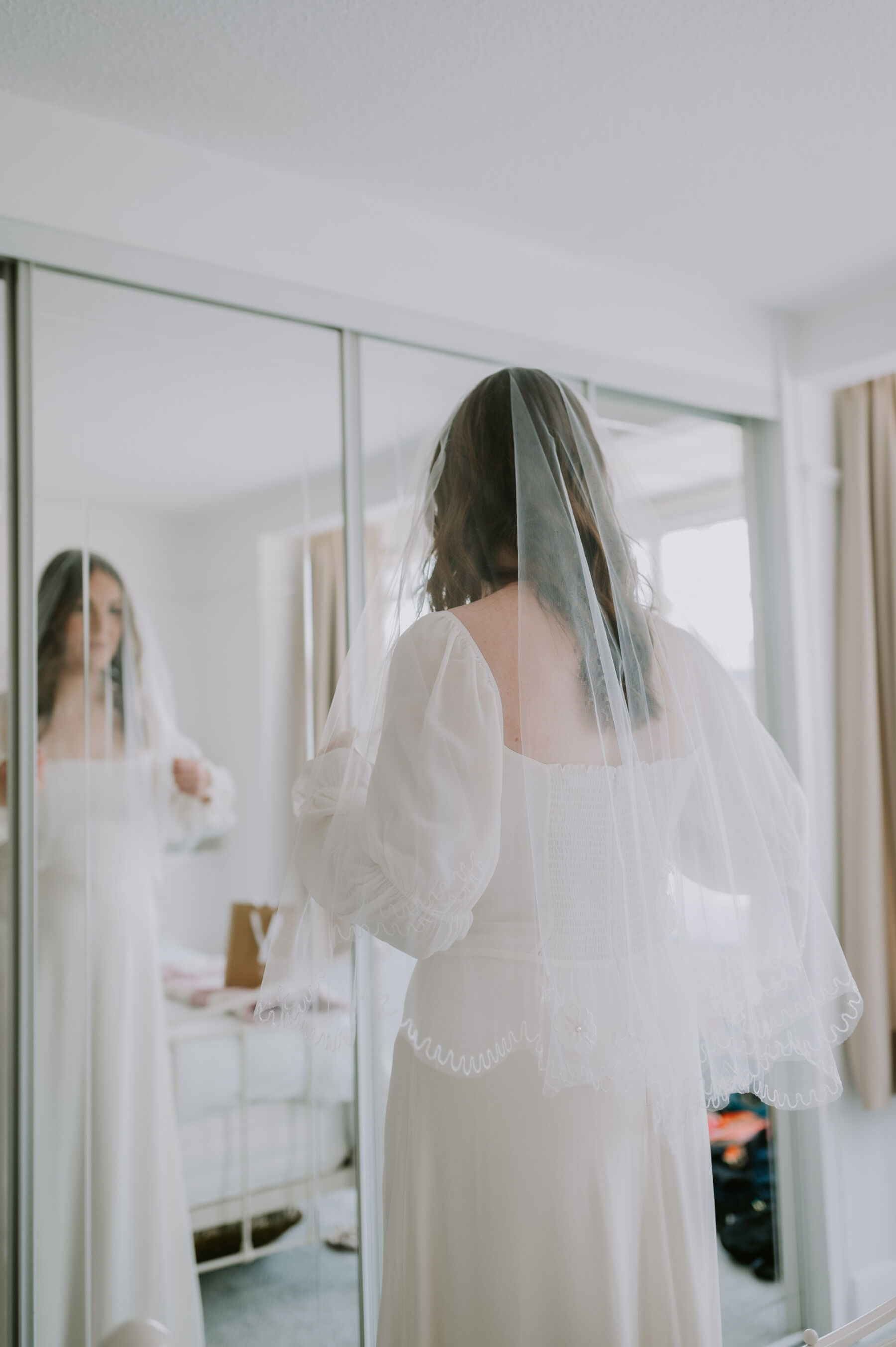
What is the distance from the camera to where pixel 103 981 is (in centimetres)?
175

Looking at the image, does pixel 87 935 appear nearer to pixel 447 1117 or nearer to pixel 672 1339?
pixel 447 1117

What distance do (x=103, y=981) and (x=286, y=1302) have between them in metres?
0.69

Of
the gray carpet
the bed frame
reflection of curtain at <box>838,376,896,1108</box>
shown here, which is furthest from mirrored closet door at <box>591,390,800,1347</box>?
the bed frame

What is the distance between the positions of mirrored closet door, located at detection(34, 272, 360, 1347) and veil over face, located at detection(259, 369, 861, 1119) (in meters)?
0.49

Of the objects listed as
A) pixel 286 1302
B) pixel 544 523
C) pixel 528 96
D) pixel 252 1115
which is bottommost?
pixel 286 1302

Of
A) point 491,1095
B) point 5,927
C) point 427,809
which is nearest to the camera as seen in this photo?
point 427,809

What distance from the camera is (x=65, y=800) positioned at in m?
1.74

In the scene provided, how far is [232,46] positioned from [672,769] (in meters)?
1.29

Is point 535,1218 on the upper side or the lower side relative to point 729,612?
lower

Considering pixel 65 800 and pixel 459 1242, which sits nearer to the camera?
pixel 459 1242

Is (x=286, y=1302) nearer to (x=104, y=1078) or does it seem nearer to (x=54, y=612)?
(x=104, y=1078)

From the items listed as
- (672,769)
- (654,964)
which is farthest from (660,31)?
(654,964)

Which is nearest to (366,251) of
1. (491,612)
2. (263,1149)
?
(491,612)

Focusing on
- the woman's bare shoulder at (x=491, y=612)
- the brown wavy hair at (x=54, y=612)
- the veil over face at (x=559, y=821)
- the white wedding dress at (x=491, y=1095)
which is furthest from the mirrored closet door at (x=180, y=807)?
the woman's bare shoulder at (x=491, y=612)
